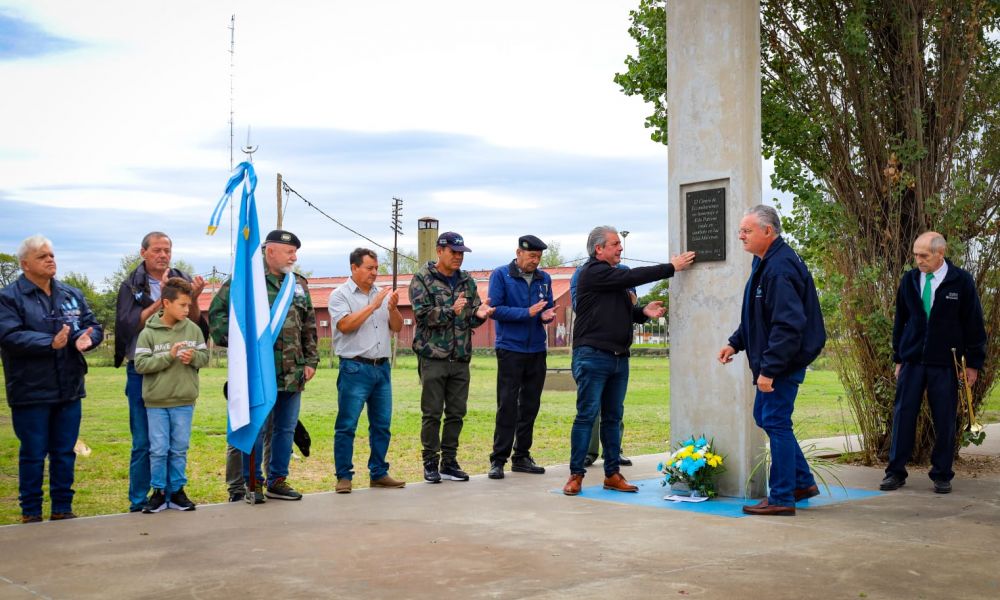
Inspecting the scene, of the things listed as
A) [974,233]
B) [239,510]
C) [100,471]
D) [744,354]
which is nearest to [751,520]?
[744,354]

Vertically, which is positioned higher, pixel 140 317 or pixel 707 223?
pixel 707 223

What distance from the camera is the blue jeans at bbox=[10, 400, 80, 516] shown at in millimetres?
6508

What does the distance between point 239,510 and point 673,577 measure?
331 cm

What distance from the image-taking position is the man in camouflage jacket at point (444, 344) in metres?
8.22

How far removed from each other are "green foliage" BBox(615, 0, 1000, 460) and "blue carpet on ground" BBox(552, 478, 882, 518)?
1738 millimetres

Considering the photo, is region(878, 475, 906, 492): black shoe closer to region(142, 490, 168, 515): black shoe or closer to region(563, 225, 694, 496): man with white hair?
region(563, 225, 694, 496): man with white hair

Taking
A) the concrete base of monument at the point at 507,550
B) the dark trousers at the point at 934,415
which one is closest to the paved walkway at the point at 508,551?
the concrete base of monument at the point at 507,550

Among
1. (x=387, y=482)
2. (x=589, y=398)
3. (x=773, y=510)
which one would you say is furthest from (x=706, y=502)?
(x=387, y=482)

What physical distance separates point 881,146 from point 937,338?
80.0 inches

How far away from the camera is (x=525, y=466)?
8.74m

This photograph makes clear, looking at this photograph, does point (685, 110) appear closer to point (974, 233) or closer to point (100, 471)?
point (974, 233)

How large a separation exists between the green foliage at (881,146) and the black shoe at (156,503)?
562 cm

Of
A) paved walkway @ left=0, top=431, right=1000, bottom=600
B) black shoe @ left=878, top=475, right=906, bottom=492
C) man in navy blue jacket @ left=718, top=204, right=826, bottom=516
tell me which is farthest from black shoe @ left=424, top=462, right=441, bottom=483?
black shoe @ left=878, top=475, right=906, bottom=492

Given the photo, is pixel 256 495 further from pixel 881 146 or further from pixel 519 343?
pixel 881 146
